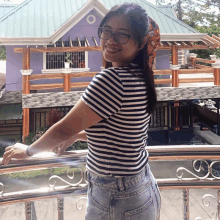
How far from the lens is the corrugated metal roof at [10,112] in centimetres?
802

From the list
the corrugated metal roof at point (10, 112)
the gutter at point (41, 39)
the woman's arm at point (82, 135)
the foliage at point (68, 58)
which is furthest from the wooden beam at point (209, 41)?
the woman's arm at point (82, 135)

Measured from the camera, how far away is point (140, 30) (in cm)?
102

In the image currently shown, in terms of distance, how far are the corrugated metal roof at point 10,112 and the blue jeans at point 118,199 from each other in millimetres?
7327

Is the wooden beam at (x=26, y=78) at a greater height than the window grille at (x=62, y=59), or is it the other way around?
the window grille at (x=62, y=59)

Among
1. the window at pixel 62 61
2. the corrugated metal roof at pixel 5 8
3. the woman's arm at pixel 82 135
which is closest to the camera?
the woman's arm at pixel 82 135

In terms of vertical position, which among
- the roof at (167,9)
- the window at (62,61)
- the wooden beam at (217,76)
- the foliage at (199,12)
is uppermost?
the foliage at (199,12)

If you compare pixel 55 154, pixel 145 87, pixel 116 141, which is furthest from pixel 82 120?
pixel 55 154

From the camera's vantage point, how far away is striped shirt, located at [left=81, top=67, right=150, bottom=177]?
933 mm

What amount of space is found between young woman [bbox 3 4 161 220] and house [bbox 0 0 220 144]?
6.67 metres

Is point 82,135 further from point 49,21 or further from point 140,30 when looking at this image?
point 49,21

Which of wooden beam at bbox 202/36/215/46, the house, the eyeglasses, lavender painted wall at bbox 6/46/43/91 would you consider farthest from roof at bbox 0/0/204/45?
the eyeglasses

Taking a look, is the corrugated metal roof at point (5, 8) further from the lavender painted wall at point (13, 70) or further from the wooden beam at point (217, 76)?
the wooden beam at point (217, 76)

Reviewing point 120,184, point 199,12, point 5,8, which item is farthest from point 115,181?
point 199,12

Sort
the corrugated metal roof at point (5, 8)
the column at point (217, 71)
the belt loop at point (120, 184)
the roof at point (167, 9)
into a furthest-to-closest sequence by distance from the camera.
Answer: the roof at point (167, 9) → the corrugated metal roof at point (5, 8) → the column at point (217, 71) → the belt loop at point (120, 184)
